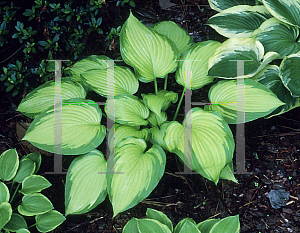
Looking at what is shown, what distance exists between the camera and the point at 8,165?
124cm

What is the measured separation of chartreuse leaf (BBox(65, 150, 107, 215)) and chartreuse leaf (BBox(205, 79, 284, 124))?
0.62 metres

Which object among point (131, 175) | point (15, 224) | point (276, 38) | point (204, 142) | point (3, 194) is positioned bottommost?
point (15, 224)

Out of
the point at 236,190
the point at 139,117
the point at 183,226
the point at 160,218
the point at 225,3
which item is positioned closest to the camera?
the point at 183,226

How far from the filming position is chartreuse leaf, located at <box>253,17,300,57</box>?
4.33ft

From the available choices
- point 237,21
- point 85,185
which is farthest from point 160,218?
point 237,21

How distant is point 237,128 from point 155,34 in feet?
2.36

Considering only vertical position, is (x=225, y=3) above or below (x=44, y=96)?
above

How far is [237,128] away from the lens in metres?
1.50

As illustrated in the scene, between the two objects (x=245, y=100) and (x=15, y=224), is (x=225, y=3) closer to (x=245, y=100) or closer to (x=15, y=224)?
(x=245, y=100)

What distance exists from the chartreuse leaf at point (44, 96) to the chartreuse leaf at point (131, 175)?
0.41 meters

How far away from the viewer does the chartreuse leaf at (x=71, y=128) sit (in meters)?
Result: 1.14

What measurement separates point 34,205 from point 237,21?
4.68 feet

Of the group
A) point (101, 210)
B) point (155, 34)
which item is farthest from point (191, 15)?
point (101, 210)

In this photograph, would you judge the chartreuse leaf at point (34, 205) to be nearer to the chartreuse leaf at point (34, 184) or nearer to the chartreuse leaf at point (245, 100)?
the chartreuse leaf at point (34, 184)
